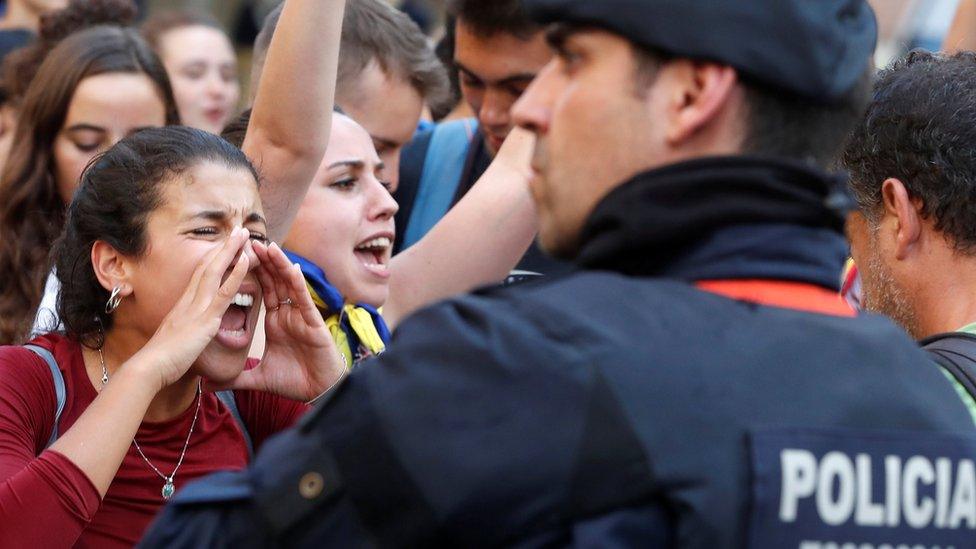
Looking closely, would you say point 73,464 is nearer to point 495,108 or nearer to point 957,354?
point 495,108

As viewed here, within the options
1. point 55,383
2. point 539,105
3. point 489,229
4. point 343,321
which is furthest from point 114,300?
point 539,105

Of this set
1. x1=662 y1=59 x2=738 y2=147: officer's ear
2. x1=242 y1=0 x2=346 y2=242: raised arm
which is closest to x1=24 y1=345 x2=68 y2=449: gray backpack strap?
x1=242 y1=0 x2=346 y2=242: raised arm

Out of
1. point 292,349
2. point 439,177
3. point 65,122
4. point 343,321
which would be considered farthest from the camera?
point 65,122

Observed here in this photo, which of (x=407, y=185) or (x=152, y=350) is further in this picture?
(x=407, y=185)

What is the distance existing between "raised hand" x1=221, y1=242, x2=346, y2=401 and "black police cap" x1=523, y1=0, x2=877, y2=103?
147cm

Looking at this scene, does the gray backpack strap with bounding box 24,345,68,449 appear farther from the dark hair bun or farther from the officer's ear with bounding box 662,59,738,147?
the dark hair bun

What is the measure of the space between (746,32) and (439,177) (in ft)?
8.53

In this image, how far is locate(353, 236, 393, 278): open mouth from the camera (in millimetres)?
3518

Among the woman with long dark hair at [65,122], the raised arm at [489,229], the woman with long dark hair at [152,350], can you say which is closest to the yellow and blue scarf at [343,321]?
the raised arm at [489,229]

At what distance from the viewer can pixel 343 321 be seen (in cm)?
345

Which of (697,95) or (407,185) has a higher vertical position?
(697,95)

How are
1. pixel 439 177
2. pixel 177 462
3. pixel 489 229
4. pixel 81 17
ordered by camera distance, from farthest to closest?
pixel 81 17, pixel 439 177, pixel 489 229, pixel 177 462

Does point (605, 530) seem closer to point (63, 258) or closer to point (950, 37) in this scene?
point (63, 258)

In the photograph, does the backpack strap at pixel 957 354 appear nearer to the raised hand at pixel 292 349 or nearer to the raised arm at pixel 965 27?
the raised hand at pixel 292 349
